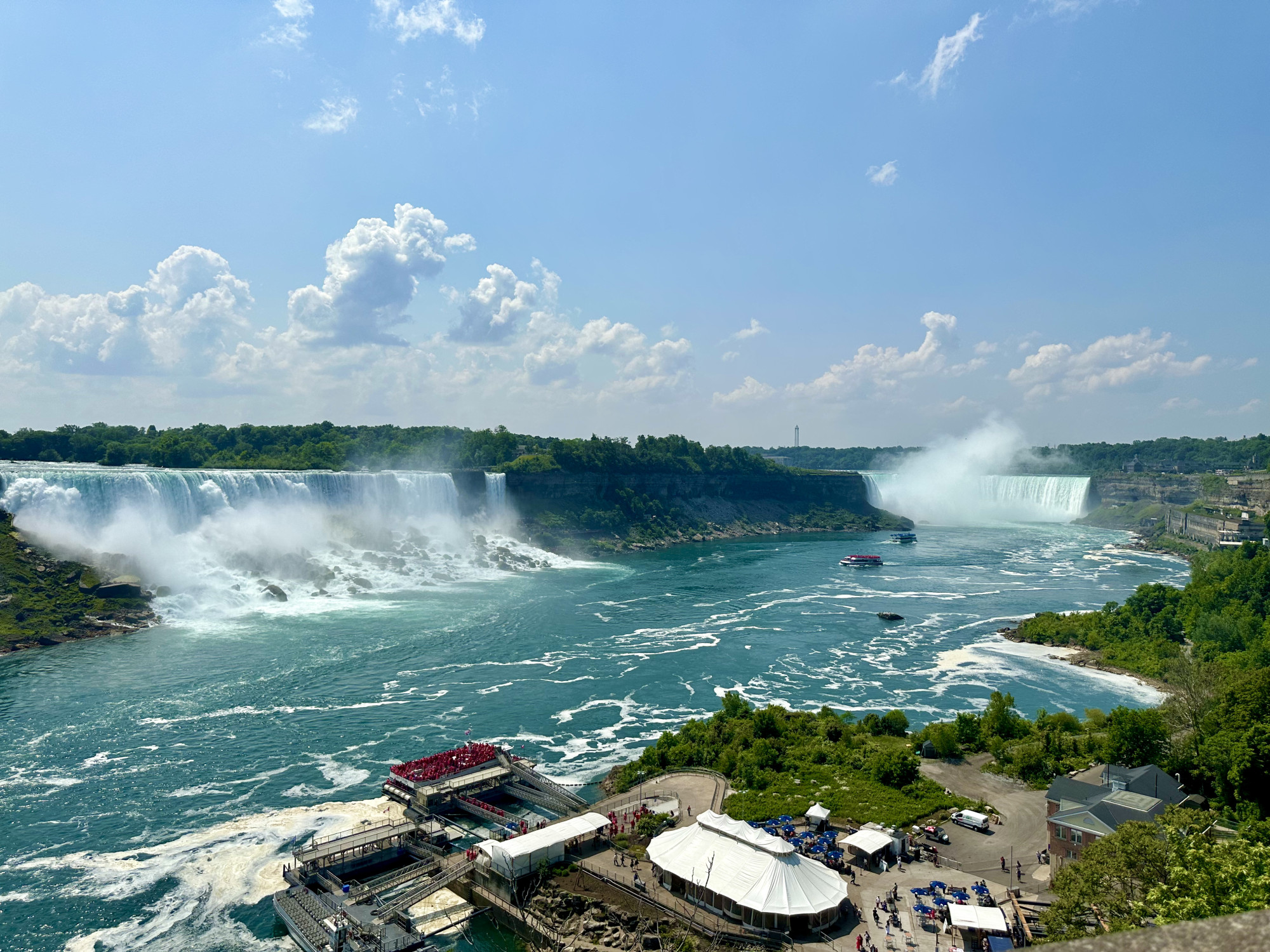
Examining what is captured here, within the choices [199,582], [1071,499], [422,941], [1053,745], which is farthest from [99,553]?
[1071,499]

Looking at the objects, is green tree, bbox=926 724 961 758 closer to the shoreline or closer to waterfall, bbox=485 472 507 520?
the shoreline

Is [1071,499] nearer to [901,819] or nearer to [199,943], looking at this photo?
[901,819]

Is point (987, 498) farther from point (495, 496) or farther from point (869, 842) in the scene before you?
point (869, 842)

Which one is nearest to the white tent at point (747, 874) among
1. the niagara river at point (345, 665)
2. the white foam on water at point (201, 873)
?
the niagara river at point (345, 665)

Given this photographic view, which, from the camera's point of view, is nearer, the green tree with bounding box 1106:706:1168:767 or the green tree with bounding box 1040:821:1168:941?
the green tree with bounding box 1040:821:1168:941

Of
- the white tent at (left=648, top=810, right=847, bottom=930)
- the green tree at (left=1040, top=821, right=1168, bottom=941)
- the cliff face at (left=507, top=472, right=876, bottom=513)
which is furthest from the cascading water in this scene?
the green tree at (left=1040, top=821, right=1168, bottom=941)

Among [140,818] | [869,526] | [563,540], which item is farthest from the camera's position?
[869,526]

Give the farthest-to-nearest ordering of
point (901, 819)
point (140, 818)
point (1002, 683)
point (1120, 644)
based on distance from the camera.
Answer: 1. point (1120, 644)
2. point (1002, 683)
3. point (140, 818)
4. point (901, 819)
